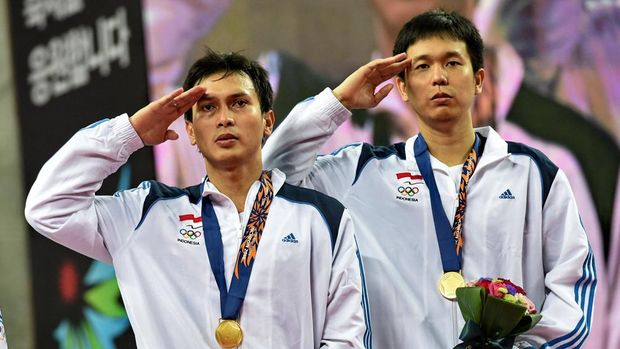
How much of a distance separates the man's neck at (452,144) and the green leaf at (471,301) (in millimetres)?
630

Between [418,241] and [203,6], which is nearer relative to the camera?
[418,241]

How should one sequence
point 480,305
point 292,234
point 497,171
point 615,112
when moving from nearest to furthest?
point 480,305 → point 292,234 → point 497,171 → point 615,112

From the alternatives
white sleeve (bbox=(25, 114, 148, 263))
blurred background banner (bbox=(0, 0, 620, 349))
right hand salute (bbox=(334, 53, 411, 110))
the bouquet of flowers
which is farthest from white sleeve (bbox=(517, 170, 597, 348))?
blurred background banner (bbox=(0, 0, 620, 349))

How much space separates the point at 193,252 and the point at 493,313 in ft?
3.09

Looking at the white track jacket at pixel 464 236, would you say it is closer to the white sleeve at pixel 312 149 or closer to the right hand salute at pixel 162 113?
the white sleeve at pixel 312 149

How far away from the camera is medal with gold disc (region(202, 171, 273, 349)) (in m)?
3.02

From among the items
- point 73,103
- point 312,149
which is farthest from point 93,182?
point 73,103

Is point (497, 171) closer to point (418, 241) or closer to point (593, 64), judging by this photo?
point (418, 241)

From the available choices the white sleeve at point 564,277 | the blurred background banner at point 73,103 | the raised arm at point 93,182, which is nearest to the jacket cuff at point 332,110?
the raised arm at point 93,182

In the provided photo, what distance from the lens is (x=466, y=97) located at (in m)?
3.43

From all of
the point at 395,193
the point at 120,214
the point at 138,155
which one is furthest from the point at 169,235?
the point at 138,155

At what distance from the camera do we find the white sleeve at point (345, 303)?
3.07 m

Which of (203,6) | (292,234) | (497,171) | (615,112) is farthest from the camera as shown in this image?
(203,6)

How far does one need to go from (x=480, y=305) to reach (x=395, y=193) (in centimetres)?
64
